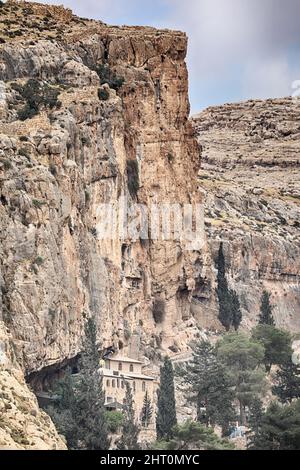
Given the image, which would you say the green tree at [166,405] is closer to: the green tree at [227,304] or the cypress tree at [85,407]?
the cypress tree at [85,407]

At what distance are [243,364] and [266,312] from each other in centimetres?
2006

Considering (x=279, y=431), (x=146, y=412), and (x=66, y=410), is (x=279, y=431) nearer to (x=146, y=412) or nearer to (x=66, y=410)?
(x=66, y=410)

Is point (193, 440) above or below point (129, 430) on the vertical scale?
below

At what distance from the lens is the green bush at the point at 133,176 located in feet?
376

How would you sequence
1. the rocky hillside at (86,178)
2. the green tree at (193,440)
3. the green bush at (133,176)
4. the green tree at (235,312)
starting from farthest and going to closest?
1. the green tree at (235,312)
2. the green bush at (133,176)
3. the rocky hillside at (86,178)
4. the green tree at (193,440)

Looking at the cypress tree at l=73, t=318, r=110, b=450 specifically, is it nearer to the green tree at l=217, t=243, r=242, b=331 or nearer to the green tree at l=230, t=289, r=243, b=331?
the green tree at l=217, t=243, r=242, b=331

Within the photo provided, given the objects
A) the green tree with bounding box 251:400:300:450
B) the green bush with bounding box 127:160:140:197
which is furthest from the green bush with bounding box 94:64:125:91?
the green tree with bounding box 251:400:300:450

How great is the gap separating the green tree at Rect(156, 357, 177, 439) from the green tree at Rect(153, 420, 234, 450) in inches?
70.9

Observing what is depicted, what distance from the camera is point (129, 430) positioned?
9212 cm

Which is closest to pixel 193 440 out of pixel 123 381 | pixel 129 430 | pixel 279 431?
pixel 129 430

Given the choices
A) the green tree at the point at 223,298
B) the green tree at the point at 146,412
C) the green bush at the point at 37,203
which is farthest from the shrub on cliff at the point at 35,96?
the green tree at the point at 223,298

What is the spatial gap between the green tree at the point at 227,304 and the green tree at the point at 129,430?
29895 millimetres

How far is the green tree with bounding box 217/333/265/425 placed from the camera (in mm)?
104500

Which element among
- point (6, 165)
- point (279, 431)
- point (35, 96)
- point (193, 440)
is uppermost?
point (35, 96)
